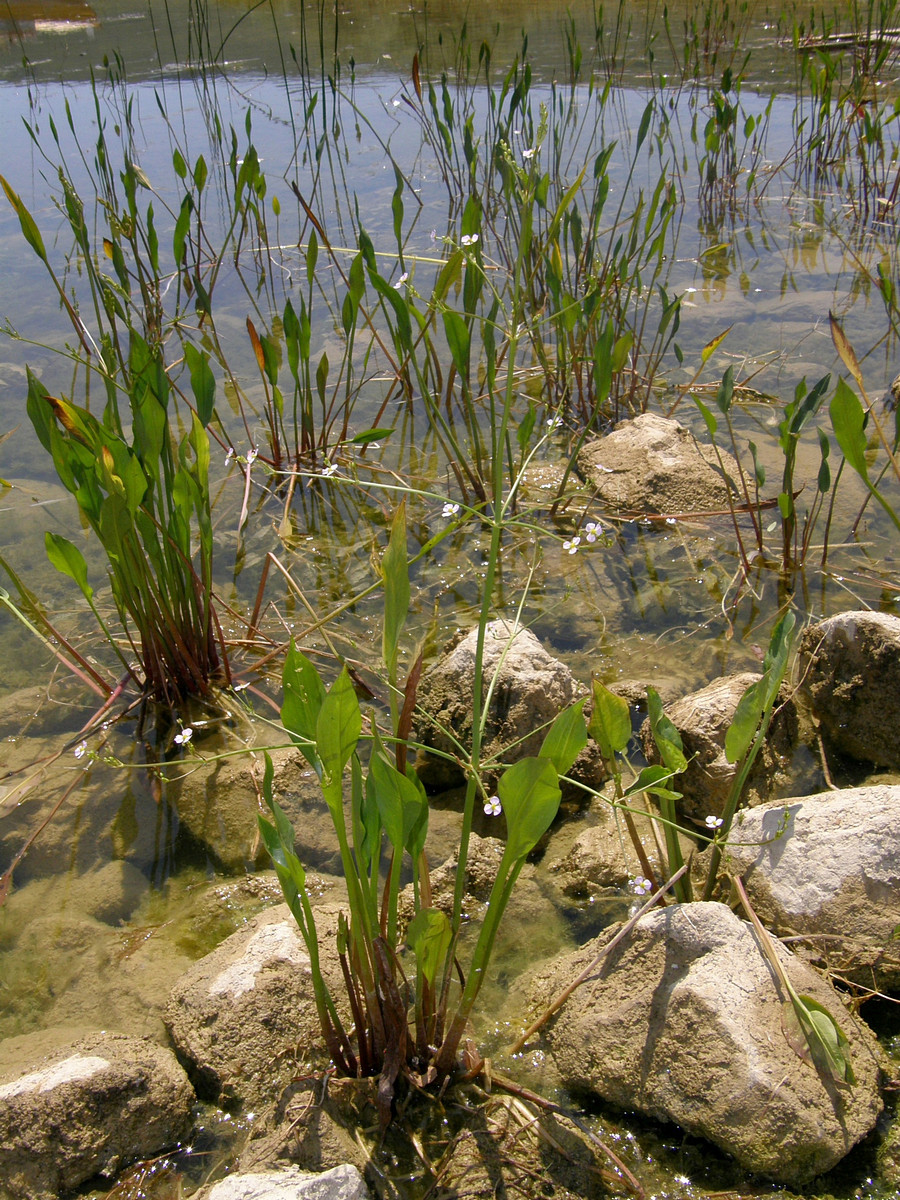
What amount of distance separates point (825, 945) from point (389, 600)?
85 cm

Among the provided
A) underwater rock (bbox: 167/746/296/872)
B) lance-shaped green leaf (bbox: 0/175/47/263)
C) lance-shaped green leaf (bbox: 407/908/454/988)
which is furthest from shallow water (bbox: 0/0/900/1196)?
lance-shaped green leaf (bbox: 0/175/47/263)

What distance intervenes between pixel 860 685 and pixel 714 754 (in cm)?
37

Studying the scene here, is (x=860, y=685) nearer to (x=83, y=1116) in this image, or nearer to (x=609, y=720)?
(x=609, y=720)

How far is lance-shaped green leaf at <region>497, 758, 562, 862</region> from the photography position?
1.03 metres

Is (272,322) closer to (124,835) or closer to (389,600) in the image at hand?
(124,835)

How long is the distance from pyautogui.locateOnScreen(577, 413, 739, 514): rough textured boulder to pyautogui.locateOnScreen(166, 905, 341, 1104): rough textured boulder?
1.69 meters

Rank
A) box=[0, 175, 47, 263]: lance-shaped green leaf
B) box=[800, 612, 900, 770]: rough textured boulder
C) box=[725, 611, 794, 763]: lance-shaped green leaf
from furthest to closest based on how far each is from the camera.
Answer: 1. box=[0, 175, 47, 263]: lance-shaped green leaf
2. box=[800, 612, 900, 770]: rough textured boulder
3. box=[725, 611, 794, 763]: lance-shaped green leaf

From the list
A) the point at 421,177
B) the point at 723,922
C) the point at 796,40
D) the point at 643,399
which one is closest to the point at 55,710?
the point at 723,922

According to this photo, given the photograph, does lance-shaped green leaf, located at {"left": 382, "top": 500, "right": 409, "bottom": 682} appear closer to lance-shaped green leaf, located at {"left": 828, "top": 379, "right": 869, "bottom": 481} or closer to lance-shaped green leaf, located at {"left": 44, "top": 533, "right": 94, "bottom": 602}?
lance-shaped green leaf, located at {"left": 44, "top": 533, "right": 94, "bottom": 602}

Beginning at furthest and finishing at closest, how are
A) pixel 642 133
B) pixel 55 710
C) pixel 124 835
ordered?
1. pixel 642 133
2. pixel 55 710
3. pixel 124 835

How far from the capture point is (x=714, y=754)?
5.57ft

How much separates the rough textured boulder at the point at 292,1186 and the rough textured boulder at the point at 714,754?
0.88 m

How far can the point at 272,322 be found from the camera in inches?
152

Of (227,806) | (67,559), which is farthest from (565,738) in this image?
(67,559)
